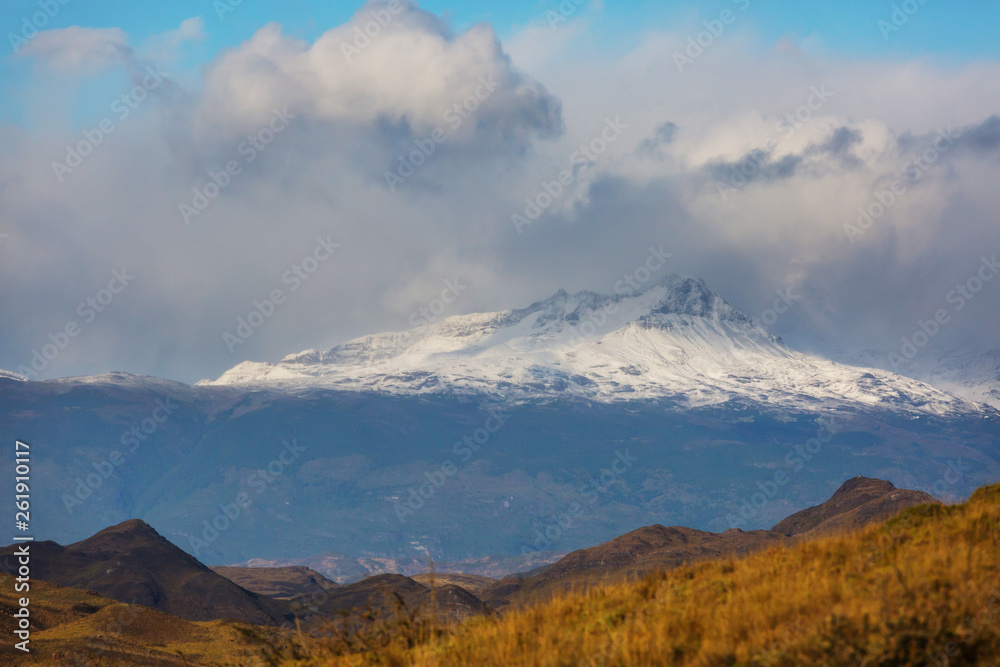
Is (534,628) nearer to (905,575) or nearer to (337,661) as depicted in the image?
(337,661)

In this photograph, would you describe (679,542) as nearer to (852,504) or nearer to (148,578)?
(852,504)

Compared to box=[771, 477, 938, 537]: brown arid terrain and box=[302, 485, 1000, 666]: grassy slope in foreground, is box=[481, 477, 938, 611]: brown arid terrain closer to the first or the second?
box=[771, 477, 938, 537]: brown arid terrain

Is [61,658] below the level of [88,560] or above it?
below

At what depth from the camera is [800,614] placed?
1224cm

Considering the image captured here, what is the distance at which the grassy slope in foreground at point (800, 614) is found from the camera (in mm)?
11148

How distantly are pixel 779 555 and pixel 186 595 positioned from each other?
12539 centimetres

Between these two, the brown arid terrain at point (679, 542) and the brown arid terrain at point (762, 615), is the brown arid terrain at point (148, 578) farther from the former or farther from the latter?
the brown arid terrain at point (762, 615)

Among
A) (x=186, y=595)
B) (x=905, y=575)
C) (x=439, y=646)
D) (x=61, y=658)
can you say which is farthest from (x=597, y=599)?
(x=186, y=595)

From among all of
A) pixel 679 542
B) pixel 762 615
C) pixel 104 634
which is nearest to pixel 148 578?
pixel 679 542

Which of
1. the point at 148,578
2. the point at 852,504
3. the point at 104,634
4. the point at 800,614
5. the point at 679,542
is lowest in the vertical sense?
the point at 104,634

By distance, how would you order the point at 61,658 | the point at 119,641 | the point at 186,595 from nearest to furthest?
1. the point at 61,658
2. the point at 119,641
3. the point at 186,595

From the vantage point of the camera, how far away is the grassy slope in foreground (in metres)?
11.1

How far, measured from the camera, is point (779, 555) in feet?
54.7

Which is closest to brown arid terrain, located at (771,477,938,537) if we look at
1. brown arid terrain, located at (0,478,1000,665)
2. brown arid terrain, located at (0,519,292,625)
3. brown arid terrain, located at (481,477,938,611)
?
brown arid terrain, located at (481,477,938,611)
